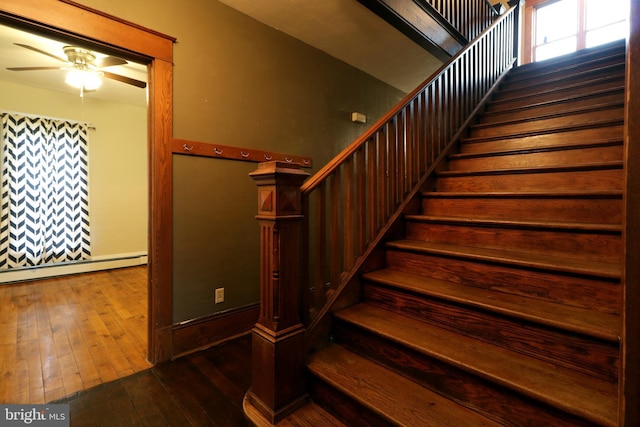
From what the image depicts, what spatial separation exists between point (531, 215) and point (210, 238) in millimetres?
2106

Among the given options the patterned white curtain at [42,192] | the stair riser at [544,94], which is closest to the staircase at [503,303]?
the stair riser at [544,94]

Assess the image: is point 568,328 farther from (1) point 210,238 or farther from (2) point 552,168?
(1) point 210,238

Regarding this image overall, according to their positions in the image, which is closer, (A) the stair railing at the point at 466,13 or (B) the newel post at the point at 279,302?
(B) the newel post at the point at 279,302

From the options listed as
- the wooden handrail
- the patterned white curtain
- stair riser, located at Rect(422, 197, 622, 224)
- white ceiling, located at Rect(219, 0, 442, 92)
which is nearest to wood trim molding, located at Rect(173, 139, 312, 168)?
the wooden handrail

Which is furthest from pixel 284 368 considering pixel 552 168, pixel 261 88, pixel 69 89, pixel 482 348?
pixel 69 89

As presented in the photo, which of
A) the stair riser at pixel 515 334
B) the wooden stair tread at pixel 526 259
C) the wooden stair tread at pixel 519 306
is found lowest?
the stair riser at pixel 515 334

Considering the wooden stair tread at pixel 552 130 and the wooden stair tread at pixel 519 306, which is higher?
the wooden stair tread at pixel 552 130

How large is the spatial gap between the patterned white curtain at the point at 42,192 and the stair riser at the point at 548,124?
17.1 ft

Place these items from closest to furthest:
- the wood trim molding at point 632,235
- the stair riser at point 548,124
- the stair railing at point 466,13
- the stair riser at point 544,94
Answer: the wood trim molding at point 632,235
the stair riser at point 548,124
the stair riser at point 544,94
the stair railing at point 466,13

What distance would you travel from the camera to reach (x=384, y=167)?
195 cm

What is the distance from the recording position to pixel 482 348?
49.6 inches

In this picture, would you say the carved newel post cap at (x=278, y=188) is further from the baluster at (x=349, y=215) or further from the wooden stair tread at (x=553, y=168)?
the wooden stair tread at (x=553, y=168)

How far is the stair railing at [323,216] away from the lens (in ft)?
4.40

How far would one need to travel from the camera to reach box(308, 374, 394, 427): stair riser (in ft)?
3.85
